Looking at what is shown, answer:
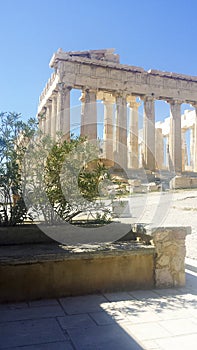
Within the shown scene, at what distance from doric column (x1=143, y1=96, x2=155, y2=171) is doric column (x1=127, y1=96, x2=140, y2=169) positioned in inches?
37.1

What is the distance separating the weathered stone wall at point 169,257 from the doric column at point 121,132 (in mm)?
23679

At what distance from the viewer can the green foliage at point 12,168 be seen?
5.42m

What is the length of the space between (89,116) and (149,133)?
5.69 metres

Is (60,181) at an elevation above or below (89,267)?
above

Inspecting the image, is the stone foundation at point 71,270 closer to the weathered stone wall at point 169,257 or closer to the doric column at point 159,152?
the weathered stone wall at point 169,257

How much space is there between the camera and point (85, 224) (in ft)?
18.2

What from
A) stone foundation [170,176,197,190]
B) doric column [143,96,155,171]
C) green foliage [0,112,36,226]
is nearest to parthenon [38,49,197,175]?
doric column [143,96,155,171]

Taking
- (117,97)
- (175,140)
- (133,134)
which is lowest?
(175,140)

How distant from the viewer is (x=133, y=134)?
3228cm

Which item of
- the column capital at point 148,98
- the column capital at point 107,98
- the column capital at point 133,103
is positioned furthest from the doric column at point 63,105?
the column capital at point 133,103

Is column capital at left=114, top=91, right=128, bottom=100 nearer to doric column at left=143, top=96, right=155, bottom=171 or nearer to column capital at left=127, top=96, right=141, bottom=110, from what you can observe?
doric column at left=143, top=96, right=155, bottom=171

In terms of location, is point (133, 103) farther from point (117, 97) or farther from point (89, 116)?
point (89, 116)

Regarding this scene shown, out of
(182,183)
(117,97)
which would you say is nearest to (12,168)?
(182,183)

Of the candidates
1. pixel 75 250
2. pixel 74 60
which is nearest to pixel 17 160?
pixel 75 250
